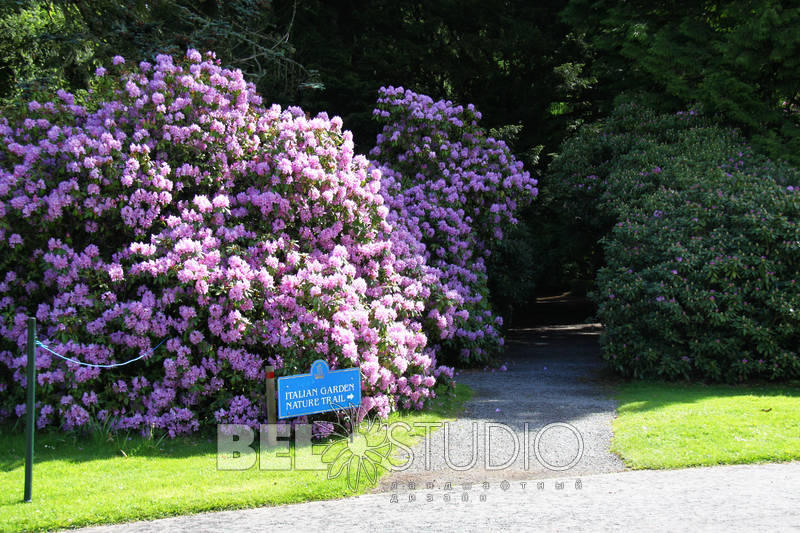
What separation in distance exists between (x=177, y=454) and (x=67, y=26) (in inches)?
419

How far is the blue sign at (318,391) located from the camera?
6984 mm

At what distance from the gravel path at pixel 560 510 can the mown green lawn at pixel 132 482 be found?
0.18 meters

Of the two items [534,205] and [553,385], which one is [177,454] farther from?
[534,205]

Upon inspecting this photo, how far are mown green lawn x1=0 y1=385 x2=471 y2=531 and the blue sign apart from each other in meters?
0.42

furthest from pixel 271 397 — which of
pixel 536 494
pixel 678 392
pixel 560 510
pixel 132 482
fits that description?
pixel 678 392

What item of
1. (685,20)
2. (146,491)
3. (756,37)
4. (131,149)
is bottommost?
(146,491)

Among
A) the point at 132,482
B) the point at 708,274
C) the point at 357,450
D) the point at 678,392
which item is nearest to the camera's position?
the point at 132,482

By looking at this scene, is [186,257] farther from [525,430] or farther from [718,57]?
[718,57]

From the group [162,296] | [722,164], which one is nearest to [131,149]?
[162,296]

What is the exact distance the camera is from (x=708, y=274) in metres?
10.2

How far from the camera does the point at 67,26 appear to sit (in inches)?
568

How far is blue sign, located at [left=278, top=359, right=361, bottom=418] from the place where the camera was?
698cm

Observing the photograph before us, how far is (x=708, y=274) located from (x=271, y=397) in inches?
248

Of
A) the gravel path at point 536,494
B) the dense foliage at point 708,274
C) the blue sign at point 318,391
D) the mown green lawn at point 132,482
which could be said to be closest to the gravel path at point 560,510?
the gravel path at point 536,494
